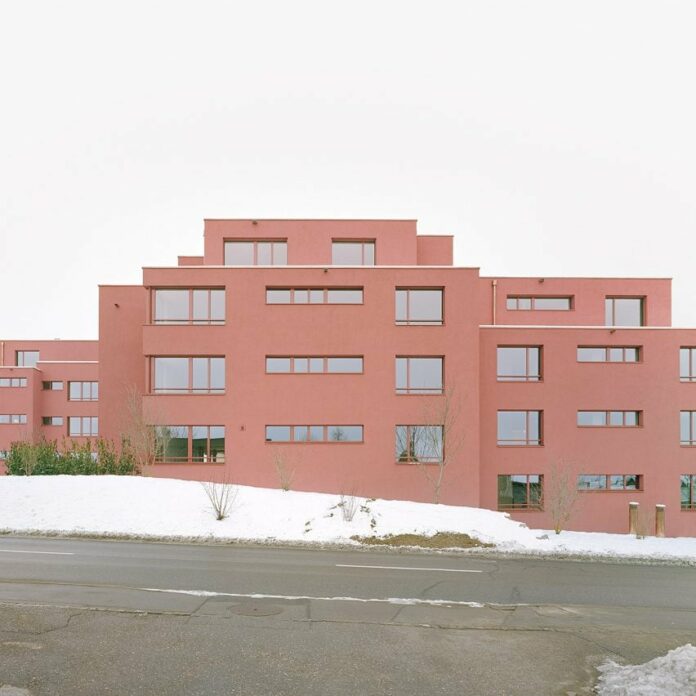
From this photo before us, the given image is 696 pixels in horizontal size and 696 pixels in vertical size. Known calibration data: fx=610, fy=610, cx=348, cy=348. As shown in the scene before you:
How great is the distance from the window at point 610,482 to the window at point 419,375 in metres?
7.94

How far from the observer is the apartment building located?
2525 cm

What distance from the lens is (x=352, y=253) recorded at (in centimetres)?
2944

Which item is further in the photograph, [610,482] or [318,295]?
[610,482]

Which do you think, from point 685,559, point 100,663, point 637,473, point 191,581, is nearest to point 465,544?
point 685,559

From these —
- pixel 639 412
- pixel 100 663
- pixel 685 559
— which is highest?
pixel 639 412

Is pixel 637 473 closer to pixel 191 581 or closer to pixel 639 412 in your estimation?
pixel 639 412

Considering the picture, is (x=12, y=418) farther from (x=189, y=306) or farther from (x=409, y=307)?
(x=409, y=307)

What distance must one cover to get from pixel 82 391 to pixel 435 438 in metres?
36.5

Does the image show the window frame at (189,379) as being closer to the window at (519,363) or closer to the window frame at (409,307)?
the window frame at (409,307)

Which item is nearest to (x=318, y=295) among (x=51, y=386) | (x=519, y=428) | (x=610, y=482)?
(x=519, y=428)

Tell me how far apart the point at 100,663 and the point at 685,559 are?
13.3 meters

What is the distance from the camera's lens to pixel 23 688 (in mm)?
5746

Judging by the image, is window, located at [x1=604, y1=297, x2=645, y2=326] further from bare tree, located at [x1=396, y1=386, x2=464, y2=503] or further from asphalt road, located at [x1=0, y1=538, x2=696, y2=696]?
asphalt road, located at [x1=0, y1=538, x2=696, y2=696]

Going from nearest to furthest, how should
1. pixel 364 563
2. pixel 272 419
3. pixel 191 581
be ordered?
pixel 191 581
pixel 364 563
pixel 272 419
